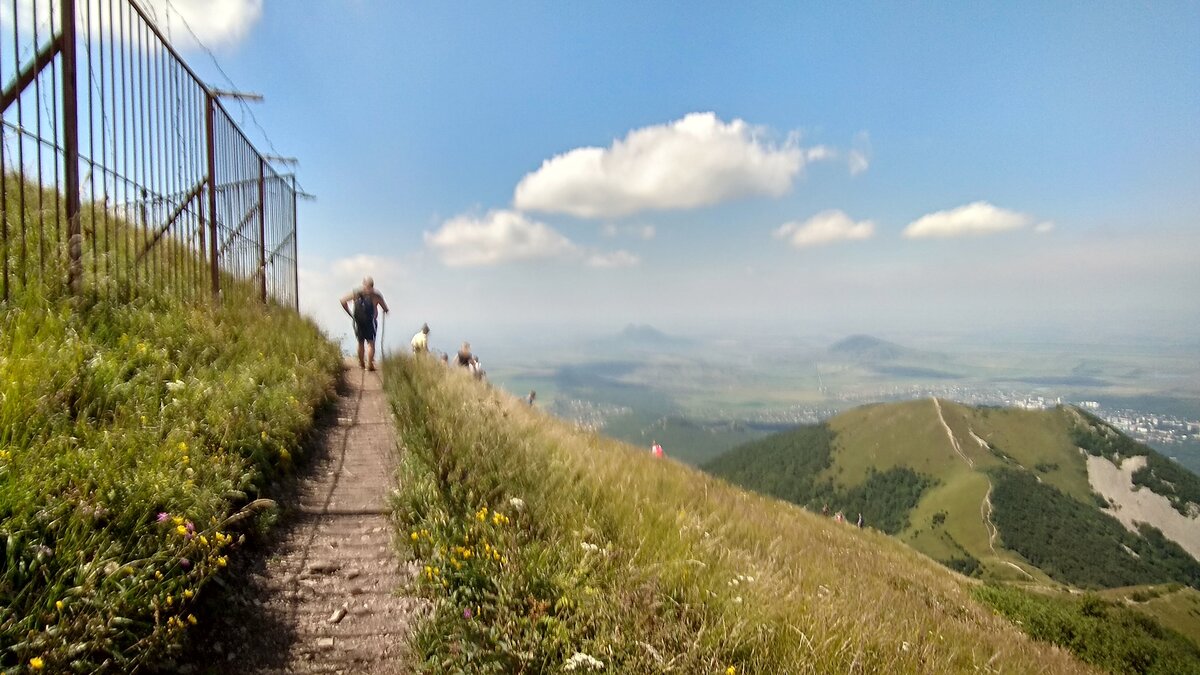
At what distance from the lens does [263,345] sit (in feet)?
22.3

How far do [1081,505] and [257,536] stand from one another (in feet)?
559

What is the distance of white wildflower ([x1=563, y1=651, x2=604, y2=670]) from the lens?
2.88 m

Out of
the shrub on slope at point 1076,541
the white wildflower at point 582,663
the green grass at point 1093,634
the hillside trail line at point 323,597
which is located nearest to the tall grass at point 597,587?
the white wildflower at point 582,663

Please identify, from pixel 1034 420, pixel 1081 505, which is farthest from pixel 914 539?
pixel 1034 420

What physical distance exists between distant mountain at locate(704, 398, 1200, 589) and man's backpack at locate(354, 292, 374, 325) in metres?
106

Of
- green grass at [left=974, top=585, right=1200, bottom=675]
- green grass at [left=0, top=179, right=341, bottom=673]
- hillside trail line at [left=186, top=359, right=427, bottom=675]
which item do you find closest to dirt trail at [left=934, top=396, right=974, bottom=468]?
green grass at [left=974, top=585, right=1200, bottom=675]

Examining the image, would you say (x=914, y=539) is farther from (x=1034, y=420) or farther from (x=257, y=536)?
(x=257, y=536)

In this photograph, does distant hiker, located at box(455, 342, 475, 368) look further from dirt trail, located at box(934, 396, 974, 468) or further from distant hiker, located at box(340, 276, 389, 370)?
dirt trail, located at box(934, 396, 974, 468)

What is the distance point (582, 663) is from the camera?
2.93m

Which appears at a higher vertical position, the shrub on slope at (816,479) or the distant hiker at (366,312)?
the distant hiker at (366,312)

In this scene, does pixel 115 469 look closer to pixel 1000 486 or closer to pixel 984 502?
pixel 984 502

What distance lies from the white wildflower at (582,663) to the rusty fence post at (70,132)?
5191 mm

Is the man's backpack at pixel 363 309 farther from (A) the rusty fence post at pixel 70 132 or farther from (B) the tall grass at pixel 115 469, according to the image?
(A) the rusty fence post at pixel 70 132

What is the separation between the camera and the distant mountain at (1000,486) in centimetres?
10712
